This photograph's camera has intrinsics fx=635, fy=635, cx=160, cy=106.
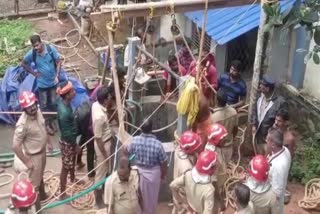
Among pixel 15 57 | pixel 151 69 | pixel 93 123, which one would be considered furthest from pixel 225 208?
pixel 15 57

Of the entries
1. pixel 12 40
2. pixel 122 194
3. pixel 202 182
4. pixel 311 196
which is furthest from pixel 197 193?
pixel 12 40

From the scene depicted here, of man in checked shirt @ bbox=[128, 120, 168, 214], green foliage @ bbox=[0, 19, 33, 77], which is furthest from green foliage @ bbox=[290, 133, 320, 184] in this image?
green foliage @ bbox=[0, 19, 33, 77]

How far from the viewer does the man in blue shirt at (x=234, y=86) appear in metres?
9.66

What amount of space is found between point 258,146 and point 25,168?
137 inches

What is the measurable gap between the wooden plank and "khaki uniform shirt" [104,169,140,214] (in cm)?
191

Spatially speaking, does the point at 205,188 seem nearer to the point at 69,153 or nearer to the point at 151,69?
the point at 69,153

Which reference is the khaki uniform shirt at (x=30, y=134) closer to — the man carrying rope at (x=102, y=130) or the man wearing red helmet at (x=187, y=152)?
the man carrying rope at (x=102, y=130)

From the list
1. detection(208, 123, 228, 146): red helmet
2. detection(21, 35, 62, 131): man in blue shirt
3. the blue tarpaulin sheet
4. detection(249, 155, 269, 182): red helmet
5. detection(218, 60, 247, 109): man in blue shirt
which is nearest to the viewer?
detection(249, 155, 269, 182): red helmet

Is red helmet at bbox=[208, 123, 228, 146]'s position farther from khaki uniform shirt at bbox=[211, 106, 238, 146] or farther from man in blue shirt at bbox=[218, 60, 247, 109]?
man in blue shirt at bbox=[218, 60, 247, 109]

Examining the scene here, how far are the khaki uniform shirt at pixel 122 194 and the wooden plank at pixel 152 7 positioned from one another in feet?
6.28

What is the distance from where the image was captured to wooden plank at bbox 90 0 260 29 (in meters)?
7.78

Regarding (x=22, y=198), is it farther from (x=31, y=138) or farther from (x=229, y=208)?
(x=229, y=208)

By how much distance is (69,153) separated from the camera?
29.5 feet

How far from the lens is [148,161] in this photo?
25.6ft
